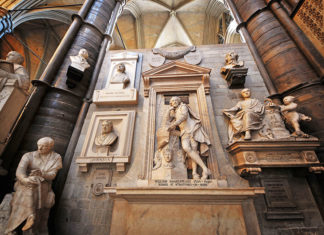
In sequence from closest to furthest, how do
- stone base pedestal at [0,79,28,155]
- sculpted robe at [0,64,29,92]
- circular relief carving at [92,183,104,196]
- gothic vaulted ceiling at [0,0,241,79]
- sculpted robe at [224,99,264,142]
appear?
stone base pedestal at [0,79,28,155] < sculpted robe at [0,64,29,92] < circular relief carving at [92,183,104,196] < sculpted robe at [224,99,264,142] < gothic vaulted ceiling at [0,0,241,79]

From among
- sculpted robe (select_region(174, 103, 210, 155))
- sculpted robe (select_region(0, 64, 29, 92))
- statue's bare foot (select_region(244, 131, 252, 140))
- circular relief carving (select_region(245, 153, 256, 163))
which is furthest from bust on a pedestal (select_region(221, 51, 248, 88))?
sculpted robe (select_region(0, 64, 29, 92))

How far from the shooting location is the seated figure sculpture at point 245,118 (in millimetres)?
3648

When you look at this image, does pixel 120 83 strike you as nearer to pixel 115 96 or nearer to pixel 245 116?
pixel 115 96

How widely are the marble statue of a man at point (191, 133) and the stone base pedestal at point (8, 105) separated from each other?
3.41 metres

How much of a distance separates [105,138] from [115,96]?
1.43 meters

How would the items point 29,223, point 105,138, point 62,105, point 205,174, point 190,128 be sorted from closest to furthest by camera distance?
1. point 29,223
2. point 205,174
3. point 190,128
4. point 105,138
5. point 62,105

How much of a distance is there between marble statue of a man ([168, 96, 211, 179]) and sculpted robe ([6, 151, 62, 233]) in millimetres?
2472

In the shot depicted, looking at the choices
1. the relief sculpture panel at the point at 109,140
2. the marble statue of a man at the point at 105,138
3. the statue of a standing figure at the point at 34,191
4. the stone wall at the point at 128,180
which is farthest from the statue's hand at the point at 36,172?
the marble statue of a man at the point at 105,138

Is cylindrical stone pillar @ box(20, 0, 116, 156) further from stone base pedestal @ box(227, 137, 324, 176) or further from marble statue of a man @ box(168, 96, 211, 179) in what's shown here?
stone base pedestal @ box(227, 137, 324, 176)

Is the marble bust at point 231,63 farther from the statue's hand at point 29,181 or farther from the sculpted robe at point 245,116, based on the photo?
the statue's hand at point 29,181

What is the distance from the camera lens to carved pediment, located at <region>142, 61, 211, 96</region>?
474 centimetres

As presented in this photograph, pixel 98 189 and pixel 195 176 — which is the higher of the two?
pixel 195 176

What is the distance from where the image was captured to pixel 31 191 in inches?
98.7

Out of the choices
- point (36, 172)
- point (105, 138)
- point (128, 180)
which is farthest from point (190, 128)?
point (36, 172)
